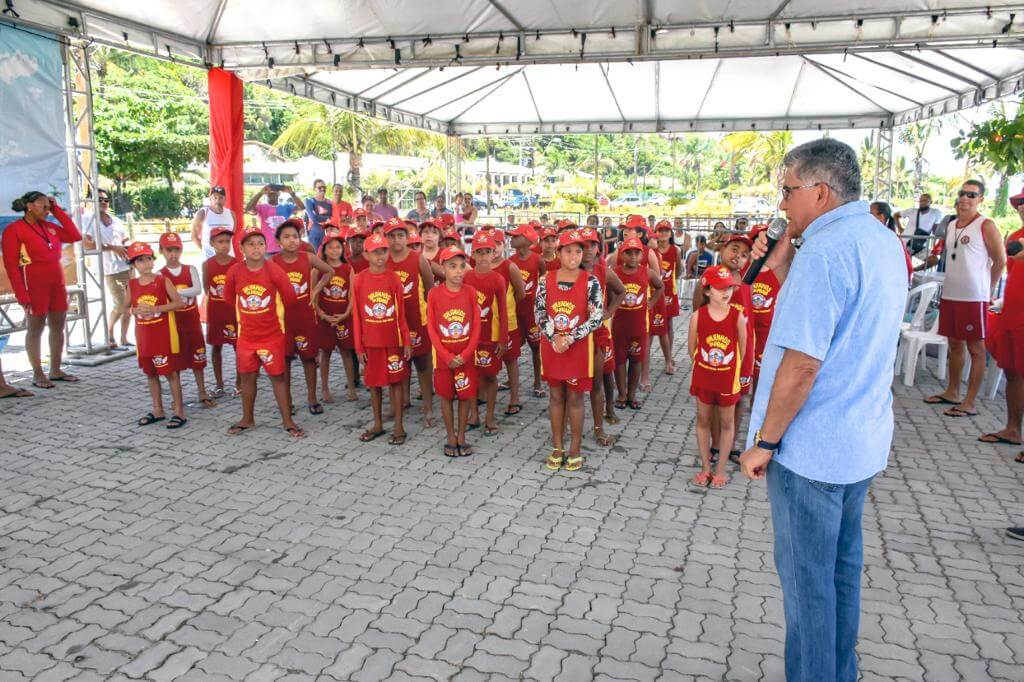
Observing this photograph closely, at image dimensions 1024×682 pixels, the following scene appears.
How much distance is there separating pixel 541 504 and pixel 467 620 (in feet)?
4.99

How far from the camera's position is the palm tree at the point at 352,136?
29875 millimetres

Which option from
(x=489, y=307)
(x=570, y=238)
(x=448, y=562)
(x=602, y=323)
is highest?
(x=570, y=238)

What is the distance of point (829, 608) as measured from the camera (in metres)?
2.53

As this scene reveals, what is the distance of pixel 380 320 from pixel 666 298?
12.0 feet

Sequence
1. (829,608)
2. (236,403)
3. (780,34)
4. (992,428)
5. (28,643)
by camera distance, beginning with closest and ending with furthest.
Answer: (829,608)
(28,643)
(992,428)
(236,403)
(780,34)

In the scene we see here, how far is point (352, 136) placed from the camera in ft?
97.4

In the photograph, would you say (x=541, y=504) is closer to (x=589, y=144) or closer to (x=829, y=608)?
(x=829, y=608)

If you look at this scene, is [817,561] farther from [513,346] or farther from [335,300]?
[335,300]

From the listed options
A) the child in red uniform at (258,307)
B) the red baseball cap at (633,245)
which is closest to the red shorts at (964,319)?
the red baseball cap at (633,245)

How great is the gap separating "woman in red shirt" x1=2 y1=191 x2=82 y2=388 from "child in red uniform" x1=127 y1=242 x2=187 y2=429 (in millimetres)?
2034

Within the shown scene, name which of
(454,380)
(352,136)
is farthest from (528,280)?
(352,136)

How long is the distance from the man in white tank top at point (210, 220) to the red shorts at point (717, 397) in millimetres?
6950

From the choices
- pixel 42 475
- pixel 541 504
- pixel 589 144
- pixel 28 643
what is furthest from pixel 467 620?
pixel 589 144

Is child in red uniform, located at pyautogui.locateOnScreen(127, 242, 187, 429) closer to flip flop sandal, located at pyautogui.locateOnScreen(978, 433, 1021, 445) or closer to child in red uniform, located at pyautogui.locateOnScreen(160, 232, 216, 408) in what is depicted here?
child in red uniform, located at pyautogui.locateOnScreen(160, 232, 216, 408)
